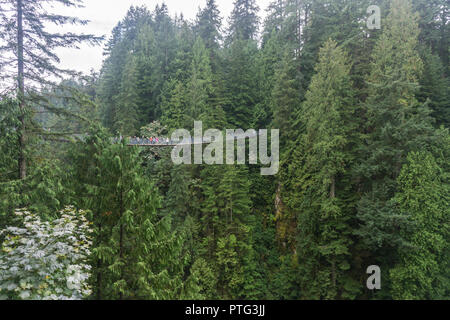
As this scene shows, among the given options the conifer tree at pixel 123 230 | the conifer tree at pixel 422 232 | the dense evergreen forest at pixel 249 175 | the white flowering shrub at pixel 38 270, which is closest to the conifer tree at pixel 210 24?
the dense evergreen forest at pixel 249 175

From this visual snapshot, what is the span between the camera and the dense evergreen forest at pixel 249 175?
8094 mm

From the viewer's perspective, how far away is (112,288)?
8523 mm

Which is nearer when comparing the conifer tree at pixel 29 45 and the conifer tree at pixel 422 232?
the conifer tree at pixel 29 45

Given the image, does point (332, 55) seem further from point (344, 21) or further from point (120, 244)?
point (120, 244)

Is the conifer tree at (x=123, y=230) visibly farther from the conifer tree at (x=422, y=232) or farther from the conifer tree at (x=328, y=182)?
the conifer tree at (x=422, y=232)

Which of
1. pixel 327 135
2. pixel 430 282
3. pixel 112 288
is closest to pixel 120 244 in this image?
pixel 112 288

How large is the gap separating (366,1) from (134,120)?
2143 cm

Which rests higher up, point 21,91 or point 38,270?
point 21,91

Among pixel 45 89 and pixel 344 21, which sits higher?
pixel 344 21

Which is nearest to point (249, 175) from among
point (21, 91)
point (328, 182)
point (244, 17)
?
point (328, 182)

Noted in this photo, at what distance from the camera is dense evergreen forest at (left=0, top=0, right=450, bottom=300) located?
26.6ft

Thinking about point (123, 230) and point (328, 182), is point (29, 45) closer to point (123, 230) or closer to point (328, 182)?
point (123, 230)

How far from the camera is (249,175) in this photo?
2462 centimetres

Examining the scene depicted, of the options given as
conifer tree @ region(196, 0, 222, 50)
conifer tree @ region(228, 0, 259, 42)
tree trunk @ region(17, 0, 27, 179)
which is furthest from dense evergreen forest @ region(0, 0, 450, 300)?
conifer tree @ region(228, 0, 259, 42)
